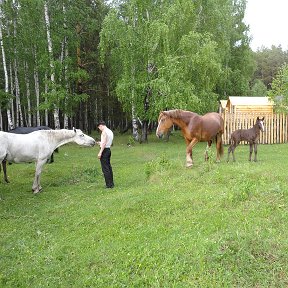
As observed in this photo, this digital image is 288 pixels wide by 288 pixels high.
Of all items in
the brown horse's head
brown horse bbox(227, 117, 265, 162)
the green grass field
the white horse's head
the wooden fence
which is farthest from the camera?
the wooden fence

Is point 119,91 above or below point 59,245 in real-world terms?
above

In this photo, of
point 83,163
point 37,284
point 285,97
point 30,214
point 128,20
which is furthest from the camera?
point 128,20

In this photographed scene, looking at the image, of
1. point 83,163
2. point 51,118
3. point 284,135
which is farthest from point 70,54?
point 284,135

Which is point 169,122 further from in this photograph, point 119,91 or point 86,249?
point 119,91

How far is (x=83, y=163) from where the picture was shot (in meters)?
15.8

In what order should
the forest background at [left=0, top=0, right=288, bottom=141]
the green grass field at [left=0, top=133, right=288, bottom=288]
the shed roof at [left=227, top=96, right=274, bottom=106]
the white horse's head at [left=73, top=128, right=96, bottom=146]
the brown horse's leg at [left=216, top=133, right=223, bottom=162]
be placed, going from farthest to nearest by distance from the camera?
1. the shed roof at [left=227, top=96, right=274, bottom=106]
2. the forest background at [left=0, top=0, right=288, bottom=141]
3. the brown horse's leg at [left=216, top=133, right=223, bottom=162]
4. the white horse's head at [left=73, top=128, right=96, bottom=146]
5. the green grass field at [left=0, top=133, right=288, bottom=288]

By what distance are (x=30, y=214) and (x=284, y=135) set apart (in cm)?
1934

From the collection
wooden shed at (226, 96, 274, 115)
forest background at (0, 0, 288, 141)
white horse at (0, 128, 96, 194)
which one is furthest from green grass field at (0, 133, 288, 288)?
wooden shed at (226, 96, 274, 115)

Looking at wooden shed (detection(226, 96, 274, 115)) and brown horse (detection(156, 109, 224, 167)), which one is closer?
brown horse (detection(156, 109, 224, 167))

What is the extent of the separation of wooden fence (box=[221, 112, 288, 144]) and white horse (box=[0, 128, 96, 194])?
1374 cm

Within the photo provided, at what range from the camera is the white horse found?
10.1 metres

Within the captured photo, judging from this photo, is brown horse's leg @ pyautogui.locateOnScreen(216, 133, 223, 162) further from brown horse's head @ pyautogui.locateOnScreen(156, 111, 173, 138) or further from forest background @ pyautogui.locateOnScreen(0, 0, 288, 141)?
forest background @ pyautogui.locateOnScreen(0, 0, 288, 141)

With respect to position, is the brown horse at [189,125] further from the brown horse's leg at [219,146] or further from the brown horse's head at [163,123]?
the brown horse's leg at [219,146]

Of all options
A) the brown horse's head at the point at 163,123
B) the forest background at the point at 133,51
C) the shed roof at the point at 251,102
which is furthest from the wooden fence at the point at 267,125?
the brown horse's head at the point at 163,123
